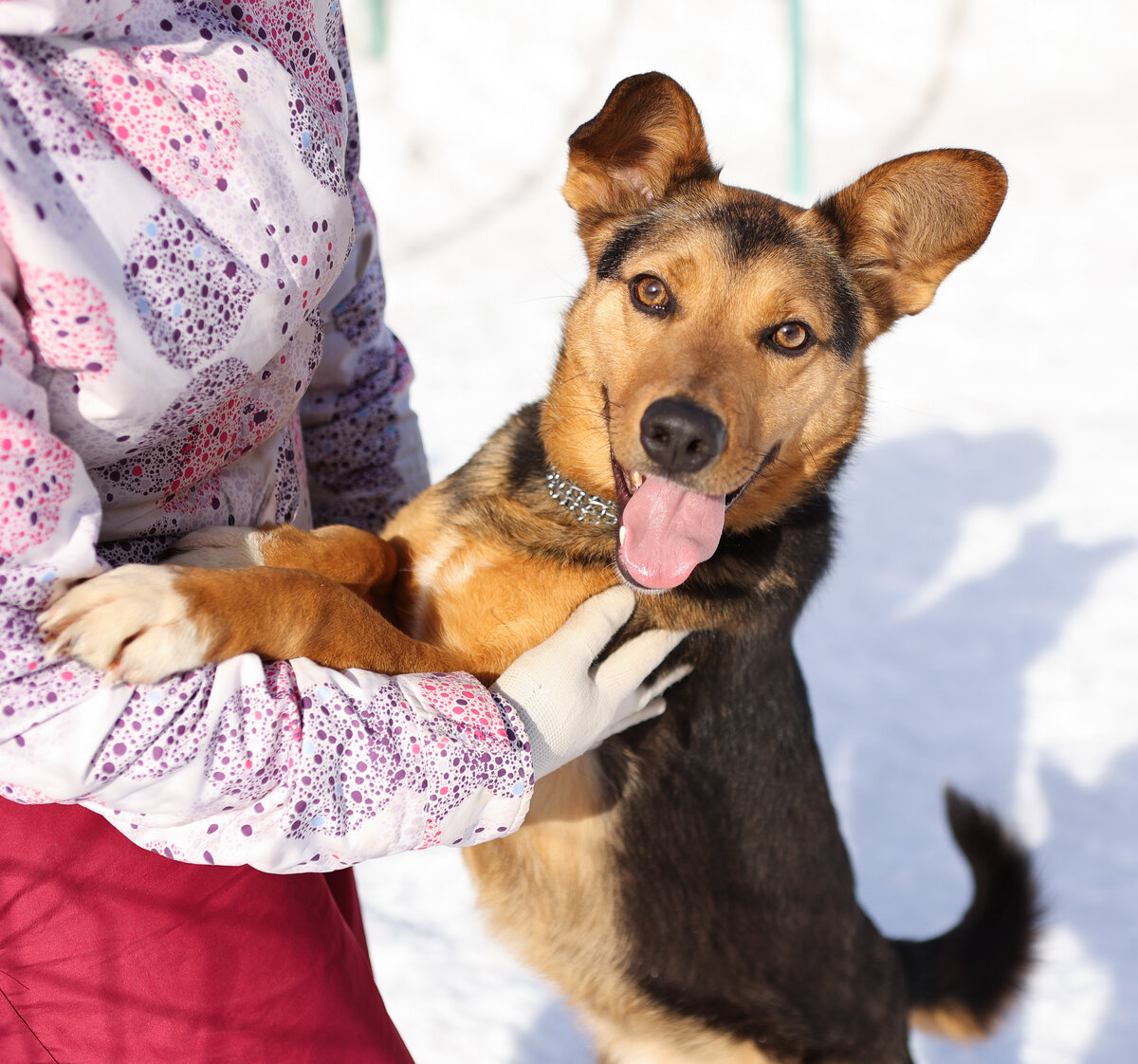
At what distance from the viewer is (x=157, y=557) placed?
1.62 metres

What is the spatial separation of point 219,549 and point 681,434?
2.71 feet

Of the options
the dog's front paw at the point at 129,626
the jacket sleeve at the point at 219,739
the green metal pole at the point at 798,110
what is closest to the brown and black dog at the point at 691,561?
the jacket sleeve at the point at 219,739

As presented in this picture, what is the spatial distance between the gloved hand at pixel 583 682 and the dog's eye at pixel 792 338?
0.62 meters

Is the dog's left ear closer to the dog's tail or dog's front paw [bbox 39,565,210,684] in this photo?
dog's front paw [bbox 39,565,210,684]

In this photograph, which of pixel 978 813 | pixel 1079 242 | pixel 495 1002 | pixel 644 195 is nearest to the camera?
pixel 644 195

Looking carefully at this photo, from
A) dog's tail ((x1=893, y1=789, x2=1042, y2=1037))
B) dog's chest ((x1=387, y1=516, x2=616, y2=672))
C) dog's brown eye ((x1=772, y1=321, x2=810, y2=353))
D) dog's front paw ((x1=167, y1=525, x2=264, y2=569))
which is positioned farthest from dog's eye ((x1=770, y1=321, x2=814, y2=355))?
dog's tail ((x1=893, y1=789, x2=1042, y2=1037))

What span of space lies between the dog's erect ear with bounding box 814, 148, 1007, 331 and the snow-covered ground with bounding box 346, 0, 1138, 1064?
0.78 meters

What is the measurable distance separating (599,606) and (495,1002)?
72.3 inches

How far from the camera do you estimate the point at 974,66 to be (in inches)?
384

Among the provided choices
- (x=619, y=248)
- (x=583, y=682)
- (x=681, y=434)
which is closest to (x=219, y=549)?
(x=583, y=682)

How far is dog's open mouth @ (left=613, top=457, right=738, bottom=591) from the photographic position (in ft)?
6.46

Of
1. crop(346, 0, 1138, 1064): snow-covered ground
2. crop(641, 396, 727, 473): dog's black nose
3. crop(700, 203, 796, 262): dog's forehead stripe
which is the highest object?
crop(700, 203, 796, 262): dog's forehead stripe

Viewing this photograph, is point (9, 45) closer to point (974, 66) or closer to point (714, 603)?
point (714, 603)

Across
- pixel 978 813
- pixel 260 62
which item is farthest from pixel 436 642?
pixel 978 813
